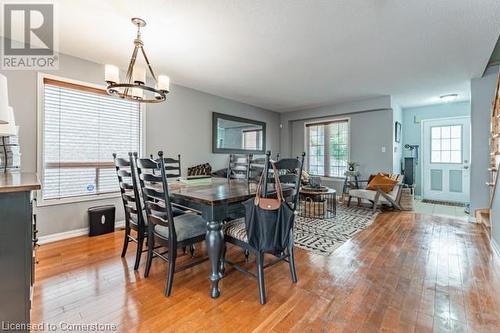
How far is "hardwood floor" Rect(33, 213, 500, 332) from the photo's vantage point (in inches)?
58.3

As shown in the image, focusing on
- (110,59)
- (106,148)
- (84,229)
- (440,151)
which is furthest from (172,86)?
(440,151)

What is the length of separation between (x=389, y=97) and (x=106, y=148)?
545 cm

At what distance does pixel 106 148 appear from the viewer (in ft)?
11.3

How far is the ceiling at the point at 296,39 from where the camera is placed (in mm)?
2070

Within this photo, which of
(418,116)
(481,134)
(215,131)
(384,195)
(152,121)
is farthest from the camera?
(418,116)

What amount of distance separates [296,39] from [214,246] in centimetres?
234

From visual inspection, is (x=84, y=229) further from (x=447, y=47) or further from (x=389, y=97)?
(x=389, y=97)

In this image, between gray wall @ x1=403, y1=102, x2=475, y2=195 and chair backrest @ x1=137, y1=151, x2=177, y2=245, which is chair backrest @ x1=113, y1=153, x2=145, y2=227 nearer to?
chair backrest @ x1=137, y1=151, x2=177, y2=245

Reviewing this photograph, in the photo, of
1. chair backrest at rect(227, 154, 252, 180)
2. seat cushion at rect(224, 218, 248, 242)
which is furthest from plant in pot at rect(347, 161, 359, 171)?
seat cushion at rect(224, 218, 248, 242)

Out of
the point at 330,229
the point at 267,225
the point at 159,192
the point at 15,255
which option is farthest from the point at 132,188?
the point at 330,229

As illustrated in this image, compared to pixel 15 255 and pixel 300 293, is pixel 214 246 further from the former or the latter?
pixel 15 255

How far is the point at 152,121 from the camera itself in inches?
152

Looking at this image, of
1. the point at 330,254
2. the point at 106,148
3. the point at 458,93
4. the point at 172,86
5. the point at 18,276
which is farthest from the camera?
the point at 458,93

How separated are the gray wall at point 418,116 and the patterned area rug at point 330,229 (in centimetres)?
282
